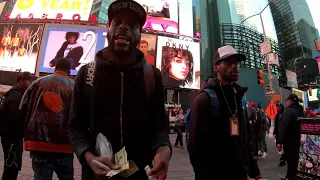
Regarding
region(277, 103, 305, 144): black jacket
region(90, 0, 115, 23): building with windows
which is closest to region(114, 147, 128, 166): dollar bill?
region(277, 103, 305, 144): black jacket

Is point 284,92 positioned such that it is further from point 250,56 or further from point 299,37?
point 299,37

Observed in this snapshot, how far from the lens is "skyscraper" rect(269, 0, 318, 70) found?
8500cm

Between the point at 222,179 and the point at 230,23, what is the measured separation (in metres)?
87.4

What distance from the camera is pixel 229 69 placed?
Answer: 111 inches

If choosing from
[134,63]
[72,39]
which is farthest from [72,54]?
[134,63]

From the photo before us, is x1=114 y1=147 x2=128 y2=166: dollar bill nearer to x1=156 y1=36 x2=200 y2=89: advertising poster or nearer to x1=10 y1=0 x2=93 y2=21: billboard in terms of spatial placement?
x1=156 y1=36 x2=200 y2=89: advertising poster

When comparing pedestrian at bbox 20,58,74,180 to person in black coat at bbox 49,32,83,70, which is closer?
pedestrian at bbox 20,58,74,180

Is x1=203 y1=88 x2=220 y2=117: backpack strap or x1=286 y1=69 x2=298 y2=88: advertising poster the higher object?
x1=286 y1=69 x2=298 y2=88: advertising poster

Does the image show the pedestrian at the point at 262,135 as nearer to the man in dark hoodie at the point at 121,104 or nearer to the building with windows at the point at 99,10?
the man in dark hoodie at the point at 121,104

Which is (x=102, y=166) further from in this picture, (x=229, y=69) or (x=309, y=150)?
(x=309, y=150)

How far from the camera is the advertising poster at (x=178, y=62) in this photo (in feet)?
113

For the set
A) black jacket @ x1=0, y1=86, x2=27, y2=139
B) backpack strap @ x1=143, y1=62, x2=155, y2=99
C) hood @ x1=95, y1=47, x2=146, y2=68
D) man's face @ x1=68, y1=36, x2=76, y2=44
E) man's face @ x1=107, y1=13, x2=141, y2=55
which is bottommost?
black jacket @ x1=0, y1=86, x2=27, y2=139

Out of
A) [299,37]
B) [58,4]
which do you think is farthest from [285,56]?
[58,4]

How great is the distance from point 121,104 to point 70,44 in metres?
34.4
